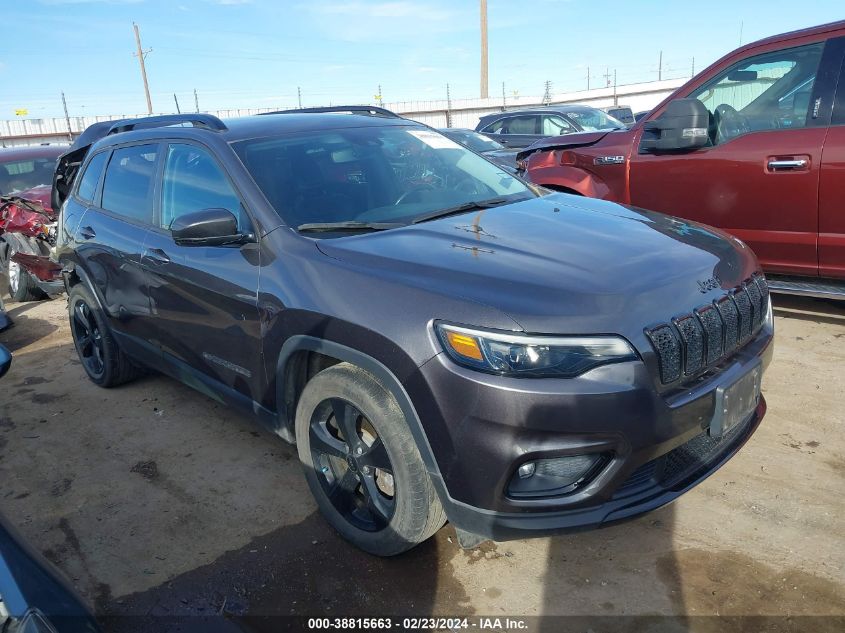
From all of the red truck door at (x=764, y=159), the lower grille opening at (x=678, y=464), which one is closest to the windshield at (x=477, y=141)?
the red truck door at (x=764, y=159)

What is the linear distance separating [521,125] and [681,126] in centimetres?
851

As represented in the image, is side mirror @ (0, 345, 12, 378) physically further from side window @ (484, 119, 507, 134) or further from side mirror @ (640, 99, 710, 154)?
side window @ (484, 119, 507, 134)

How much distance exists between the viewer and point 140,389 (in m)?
4.80

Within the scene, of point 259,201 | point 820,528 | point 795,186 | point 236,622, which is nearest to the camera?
point 236,622

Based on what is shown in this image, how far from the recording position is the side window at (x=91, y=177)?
449cm

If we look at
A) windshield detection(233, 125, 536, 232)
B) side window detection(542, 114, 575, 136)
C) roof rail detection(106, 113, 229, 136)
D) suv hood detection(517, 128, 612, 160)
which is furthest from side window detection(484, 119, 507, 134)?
windshield detection(233, 125, 536, 232)

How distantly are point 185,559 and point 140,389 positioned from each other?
7.47 ft

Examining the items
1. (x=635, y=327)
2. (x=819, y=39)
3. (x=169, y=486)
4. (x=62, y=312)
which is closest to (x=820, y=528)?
(x=635, y=327)

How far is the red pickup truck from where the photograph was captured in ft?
14.2

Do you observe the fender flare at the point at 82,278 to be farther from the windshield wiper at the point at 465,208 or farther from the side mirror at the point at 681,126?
the side mirror at the point at 681,126

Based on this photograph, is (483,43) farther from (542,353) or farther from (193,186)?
(542,353)

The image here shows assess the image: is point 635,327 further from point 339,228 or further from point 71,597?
point 71,597

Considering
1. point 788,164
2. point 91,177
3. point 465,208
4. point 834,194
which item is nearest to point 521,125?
point 788,164

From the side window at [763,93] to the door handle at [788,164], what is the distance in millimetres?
272
